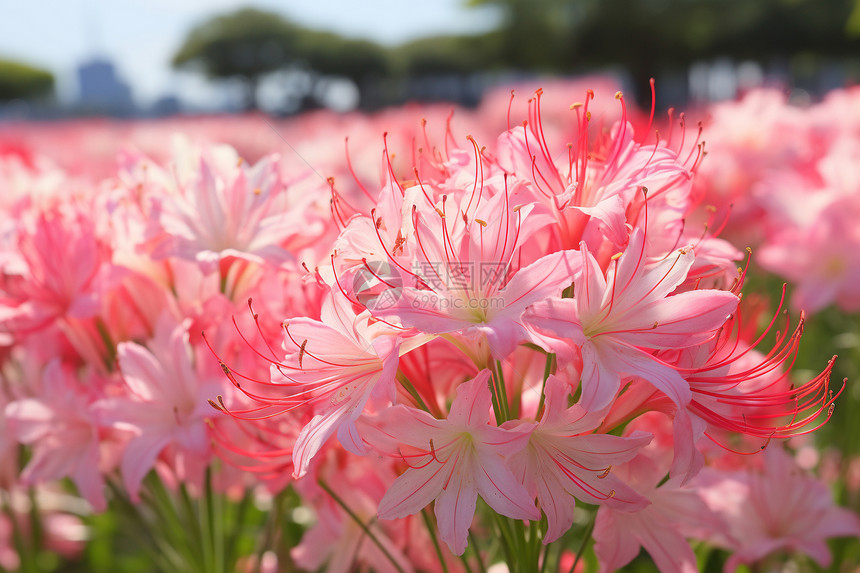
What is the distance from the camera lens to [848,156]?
5.59 ft

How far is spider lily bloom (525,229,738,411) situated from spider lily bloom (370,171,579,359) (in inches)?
1.1

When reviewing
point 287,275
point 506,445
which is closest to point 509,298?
point 506,445

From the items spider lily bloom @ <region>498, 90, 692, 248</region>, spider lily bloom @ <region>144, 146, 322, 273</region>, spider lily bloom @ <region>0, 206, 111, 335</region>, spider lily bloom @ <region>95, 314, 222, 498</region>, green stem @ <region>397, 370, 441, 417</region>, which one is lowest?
spider lily bloom @ <region>95, 314, 222, 498</region>

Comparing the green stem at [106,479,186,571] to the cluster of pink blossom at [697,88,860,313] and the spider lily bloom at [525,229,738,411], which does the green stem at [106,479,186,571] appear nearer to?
the spider lily bloom at [525,229,738,411]

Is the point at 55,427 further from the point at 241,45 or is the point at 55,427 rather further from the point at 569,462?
the point at 241,45

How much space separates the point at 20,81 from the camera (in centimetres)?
2248

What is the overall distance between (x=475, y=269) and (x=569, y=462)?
222 millimetres

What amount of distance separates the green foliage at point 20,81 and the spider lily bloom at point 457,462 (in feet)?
83.1

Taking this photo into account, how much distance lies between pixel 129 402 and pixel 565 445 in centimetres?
60

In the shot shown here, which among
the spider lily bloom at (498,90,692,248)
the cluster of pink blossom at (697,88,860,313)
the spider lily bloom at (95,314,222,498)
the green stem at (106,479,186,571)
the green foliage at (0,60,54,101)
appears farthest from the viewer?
the green foliage at (0,60,54,101)

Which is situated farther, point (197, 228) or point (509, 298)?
point (197, 228)

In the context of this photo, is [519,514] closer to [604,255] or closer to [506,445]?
[506,445]

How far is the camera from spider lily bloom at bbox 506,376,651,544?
0.73 meters

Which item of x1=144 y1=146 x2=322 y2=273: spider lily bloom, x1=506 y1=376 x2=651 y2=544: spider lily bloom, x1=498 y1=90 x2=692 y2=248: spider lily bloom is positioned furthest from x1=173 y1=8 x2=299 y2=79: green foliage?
x1=506 y1=376 x2=651 y2=544: spider lily bloom
